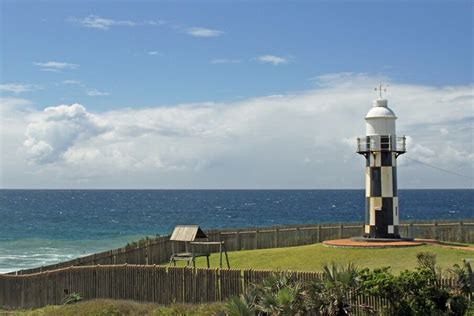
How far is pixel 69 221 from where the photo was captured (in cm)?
10300

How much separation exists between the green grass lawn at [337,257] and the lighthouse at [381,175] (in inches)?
105

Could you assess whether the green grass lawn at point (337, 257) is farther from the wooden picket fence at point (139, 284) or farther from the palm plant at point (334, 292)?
the palm plant at point (334, 292)

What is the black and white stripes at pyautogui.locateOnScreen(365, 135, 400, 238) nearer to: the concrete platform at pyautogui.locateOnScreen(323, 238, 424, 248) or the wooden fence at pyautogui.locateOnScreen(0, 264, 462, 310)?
the concrete platform at pyautogui.locateOnScreen(323, 238, 424, 248)

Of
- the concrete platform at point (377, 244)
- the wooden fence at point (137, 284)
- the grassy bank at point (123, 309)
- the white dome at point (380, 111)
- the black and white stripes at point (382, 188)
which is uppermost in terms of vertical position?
the white dome at point (380, 111)

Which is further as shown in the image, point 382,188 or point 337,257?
point 382,188

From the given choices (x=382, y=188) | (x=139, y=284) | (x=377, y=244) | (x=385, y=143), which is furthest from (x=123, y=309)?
(x=385, y=143)

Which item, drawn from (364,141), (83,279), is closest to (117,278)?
(83,279)

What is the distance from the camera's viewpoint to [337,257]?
96.2ft

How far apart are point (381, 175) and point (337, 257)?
579 cm

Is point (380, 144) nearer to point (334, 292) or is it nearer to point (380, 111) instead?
point (380, 111)

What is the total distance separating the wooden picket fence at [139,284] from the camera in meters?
21.2

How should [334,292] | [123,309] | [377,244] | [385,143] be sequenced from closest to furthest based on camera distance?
[334,292] → [123,309] → [377,244] → [385,143]

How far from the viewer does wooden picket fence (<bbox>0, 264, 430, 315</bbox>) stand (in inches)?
836

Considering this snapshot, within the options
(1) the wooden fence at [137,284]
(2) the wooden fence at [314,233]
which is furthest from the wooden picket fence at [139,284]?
(2) the wooden fence at [314,233]
